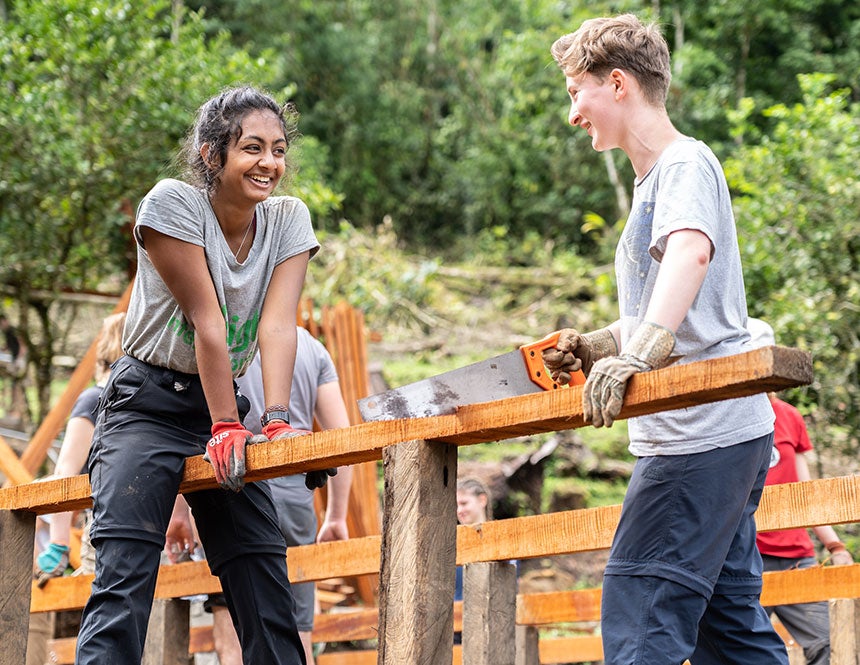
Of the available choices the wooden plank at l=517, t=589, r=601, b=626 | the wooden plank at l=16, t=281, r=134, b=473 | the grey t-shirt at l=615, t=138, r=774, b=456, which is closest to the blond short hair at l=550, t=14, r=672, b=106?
the grey t-shirt at l=615, t=138, r=774, b=456

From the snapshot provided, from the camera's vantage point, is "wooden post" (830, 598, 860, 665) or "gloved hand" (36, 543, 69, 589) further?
"gloved hand" (36, 543, 69, 589)

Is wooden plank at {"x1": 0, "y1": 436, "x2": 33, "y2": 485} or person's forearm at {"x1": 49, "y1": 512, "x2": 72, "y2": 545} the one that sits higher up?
wooden plank at {"x1": 0, "y1": 436, "x2": 33, "y2": 485}

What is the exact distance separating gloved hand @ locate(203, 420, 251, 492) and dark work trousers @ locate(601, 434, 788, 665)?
3.09ft

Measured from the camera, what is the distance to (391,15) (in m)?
19.8

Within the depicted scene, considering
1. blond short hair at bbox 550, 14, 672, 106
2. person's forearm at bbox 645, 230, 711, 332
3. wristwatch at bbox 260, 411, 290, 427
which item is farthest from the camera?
wristwatch at bbox 260, 411, 290, 427

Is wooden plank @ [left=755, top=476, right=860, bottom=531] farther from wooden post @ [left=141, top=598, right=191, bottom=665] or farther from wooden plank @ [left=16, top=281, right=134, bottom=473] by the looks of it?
wooden plank @ [left=16, top=281, right=134, bottom=473]

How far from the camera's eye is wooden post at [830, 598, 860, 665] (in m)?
3.92

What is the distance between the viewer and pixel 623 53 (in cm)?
253

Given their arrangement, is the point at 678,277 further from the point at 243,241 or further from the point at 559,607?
the point at 559,607

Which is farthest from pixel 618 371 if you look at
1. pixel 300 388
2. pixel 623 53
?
pixel 300 388

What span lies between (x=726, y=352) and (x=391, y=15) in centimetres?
1839

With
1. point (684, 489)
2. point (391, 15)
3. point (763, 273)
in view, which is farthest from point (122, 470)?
point (391, 15)

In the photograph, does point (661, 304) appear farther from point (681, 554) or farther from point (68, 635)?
point (68, 635)

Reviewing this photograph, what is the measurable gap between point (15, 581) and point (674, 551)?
84.0 inches
